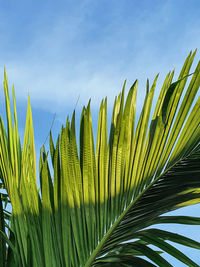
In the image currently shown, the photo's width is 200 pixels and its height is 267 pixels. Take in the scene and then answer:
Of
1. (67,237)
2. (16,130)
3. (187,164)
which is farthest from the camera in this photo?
(16,130)

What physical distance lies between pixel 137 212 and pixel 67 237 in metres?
0.24

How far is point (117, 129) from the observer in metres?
1.11

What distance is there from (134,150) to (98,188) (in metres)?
0.16

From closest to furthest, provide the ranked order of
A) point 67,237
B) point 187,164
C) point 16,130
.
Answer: point 67,237 < point 187,164 < point 16,130

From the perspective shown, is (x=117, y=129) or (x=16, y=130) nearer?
(x=117, y=129)

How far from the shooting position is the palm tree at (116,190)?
107 cm

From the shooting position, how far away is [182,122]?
3.66 ft

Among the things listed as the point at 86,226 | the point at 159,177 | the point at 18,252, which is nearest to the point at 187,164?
the point at 159,177

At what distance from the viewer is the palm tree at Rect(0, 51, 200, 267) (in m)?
1.07

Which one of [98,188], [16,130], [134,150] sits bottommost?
[98,188]

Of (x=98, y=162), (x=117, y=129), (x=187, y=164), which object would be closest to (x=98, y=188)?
(x=98, y=162)

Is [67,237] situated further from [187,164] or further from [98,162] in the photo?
[187,164]

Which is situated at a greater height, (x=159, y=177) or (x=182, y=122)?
(x=182, y=122)

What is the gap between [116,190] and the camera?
1113 mm
